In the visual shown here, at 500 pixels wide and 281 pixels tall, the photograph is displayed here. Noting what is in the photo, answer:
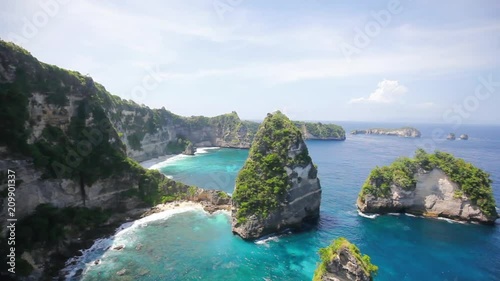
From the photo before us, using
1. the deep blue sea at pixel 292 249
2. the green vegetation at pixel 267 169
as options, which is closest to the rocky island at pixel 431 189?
the deep blue sea at pixel 292 249

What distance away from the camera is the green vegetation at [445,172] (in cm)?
5772

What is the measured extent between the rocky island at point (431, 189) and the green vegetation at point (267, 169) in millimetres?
17910

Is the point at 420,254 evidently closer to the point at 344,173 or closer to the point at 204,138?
the point at 344,173

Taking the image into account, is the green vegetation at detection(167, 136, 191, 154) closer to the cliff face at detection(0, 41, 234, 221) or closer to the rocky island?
the cliff face at detection(0, 41, 234, 221)

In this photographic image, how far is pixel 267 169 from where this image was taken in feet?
188

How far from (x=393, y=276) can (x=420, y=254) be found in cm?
993

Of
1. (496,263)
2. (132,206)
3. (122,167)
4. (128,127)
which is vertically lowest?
(496,263)

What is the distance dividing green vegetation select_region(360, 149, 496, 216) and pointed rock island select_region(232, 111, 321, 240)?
45.9 ft

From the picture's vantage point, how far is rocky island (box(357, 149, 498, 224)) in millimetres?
58281

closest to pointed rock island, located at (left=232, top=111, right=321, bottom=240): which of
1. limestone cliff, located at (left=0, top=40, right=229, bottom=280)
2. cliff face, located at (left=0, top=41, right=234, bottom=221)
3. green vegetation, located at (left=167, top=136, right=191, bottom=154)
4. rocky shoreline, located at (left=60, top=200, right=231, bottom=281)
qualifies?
rocky shoreline, located at (left=60, top=200, right=231, bottom=281)

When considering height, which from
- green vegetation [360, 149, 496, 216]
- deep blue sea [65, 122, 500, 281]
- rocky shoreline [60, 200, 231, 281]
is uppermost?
green vegetation [360, 149, 496, 216]

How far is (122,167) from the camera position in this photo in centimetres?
6184

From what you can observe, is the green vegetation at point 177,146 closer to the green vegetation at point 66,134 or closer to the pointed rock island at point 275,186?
the green vegetation at point 66,134

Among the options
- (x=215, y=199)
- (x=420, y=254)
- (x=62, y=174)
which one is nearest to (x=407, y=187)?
(x=420, y=254)
